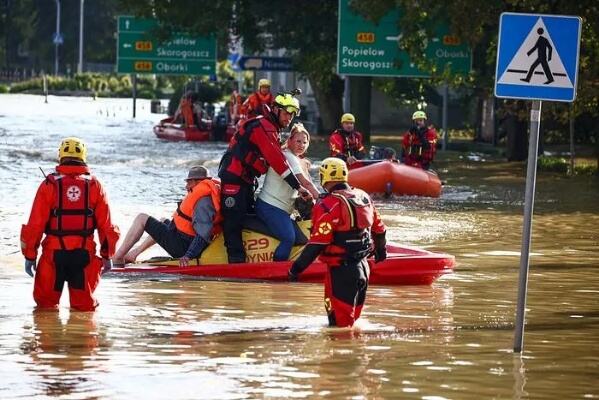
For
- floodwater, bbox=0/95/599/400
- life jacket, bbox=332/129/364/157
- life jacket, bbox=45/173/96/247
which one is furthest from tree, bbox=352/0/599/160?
life jacket, bbox=45/173/96/247

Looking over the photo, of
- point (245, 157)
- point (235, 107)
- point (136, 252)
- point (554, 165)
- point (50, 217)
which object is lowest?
point (554, 165)

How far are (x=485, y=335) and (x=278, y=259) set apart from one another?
3683 millimetres

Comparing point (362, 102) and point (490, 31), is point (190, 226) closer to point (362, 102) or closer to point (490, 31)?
point (490, 31)

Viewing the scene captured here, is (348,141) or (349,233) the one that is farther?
(348,141)

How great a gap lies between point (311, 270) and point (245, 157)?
1224mm

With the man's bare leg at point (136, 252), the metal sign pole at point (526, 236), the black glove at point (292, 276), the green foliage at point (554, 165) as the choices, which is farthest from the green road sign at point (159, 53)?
the metal sign pole at point (526, 236)

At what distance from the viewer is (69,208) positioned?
12375mm

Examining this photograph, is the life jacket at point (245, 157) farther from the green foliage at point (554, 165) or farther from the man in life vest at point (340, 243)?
the green foliage at point (554, 165)

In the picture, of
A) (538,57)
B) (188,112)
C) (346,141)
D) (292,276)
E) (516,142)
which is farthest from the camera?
(188,112)

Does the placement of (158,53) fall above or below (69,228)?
above

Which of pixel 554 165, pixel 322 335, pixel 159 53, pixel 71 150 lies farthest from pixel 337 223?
pixel 159 53

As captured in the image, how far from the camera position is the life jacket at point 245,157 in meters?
15.3

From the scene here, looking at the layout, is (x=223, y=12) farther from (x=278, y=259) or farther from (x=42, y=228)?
(x=42, y=228)

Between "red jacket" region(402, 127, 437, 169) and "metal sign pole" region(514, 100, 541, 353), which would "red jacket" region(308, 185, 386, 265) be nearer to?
"metal sign pole" region(514, 100, 541, 353)
